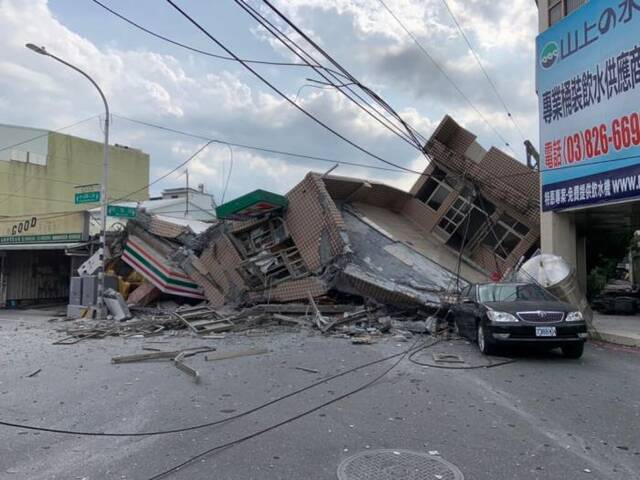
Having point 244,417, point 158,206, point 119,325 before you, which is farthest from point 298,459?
point 158,206

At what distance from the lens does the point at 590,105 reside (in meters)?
13.9

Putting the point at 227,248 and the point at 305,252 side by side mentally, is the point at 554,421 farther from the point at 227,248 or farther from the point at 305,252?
the point at 227,248

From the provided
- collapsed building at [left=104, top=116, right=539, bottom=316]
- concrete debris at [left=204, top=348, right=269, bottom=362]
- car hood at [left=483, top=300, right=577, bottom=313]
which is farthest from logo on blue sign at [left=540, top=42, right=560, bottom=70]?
concrete debris at [left=204, top=348, right=269, bottom=362]

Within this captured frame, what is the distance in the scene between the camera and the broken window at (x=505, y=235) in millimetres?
20172

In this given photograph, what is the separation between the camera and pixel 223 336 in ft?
45.0

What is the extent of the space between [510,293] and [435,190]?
41.9 ft

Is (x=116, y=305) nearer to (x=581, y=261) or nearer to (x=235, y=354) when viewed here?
(x=235, y=354)

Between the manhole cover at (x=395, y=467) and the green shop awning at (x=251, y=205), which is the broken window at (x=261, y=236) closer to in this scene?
the green shop awning at (x=251, y=205)

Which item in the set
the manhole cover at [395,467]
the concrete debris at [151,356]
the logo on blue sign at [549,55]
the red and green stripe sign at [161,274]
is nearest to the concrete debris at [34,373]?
the concrete debris at [151,356]

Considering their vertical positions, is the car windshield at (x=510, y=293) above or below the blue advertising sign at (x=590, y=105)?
below

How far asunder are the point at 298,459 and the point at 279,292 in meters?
13.2

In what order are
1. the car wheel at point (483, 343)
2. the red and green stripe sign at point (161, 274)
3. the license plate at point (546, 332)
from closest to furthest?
the license plate at point (546, 332), the car wheel at point (483, 343), the red and green stripe sign at point (161, 274)

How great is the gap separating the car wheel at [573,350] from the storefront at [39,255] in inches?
795

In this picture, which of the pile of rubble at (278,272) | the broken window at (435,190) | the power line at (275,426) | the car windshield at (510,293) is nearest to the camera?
the power line at (275,426)
